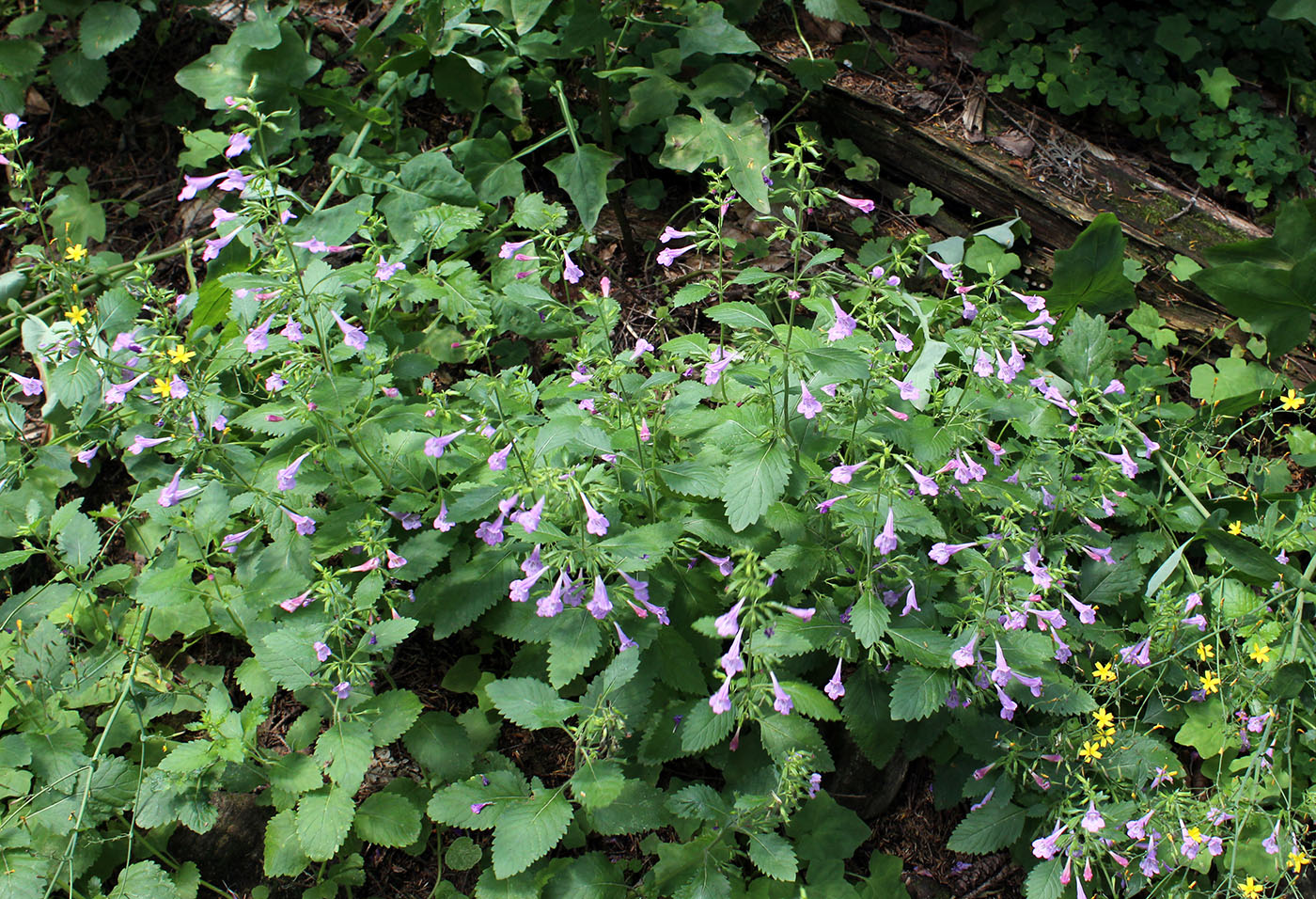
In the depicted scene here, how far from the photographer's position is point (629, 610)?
8.15 feet

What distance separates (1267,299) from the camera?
11.2 feet

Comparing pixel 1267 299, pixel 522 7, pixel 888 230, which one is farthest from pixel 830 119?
pixel 1267 299

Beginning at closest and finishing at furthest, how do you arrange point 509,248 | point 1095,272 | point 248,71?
point 509,248 < point 1095,272 < point 248,71

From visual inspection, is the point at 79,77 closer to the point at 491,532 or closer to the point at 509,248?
the point at 509,248

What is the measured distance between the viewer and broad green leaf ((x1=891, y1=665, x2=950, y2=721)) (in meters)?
2.35

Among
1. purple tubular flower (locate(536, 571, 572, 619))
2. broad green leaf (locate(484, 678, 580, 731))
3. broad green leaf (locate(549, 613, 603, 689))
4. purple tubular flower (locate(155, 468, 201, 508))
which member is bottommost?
broad green leaf (locate(484, 678, 580, 731))

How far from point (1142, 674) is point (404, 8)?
4.05m

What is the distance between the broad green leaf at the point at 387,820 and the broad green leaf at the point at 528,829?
1.20 ft

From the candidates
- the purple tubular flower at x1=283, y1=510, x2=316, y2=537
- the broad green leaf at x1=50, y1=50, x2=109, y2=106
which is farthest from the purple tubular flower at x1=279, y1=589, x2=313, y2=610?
the broad green leaf at x1=50, y1=50, x2=109, y2=106

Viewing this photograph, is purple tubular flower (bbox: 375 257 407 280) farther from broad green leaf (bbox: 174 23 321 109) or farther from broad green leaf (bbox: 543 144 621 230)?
broad green leaf (bbox: 174 23 321 109)

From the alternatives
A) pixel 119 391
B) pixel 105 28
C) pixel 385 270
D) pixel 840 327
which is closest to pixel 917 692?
pixel 840 327

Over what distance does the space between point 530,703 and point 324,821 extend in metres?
0.66

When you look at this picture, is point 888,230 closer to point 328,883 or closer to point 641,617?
point 641,617

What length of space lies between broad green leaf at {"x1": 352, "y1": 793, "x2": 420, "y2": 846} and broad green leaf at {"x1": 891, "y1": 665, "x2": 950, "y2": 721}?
1.44 meters
